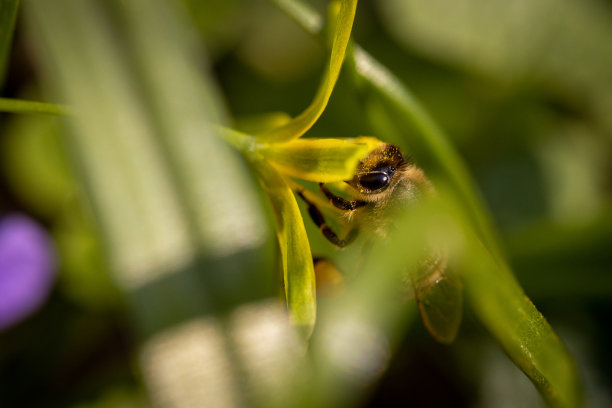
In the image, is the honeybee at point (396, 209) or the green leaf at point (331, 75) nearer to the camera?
the green leaf at point (331, 75)

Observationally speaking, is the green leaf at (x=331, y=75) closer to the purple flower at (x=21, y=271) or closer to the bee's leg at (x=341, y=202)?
the bee's leg at (x=341, y=202)

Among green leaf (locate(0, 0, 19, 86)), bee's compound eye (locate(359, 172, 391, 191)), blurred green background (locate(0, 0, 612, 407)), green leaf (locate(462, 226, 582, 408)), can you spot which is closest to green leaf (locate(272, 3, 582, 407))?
green leaf (locate(462, 226, 582, 408))

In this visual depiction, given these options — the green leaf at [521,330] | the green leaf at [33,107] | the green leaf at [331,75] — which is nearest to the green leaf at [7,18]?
the green leaf at [33,107]

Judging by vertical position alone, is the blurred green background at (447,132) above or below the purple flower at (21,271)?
above

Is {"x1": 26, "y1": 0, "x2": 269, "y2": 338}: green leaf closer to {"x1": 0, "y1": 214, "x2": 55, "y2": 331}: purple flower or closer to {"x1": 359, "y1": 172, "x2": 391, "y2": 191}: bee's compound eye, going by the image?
{"x1": 359, "y1": 172, "x2": 391, "y2": 191}: bee's compound eye

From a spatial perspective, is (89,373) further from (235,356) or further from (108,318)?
(235,356)

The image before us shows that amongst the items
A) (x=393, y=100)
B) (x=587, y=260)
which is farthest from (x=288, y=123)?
(x=587, y=260)
